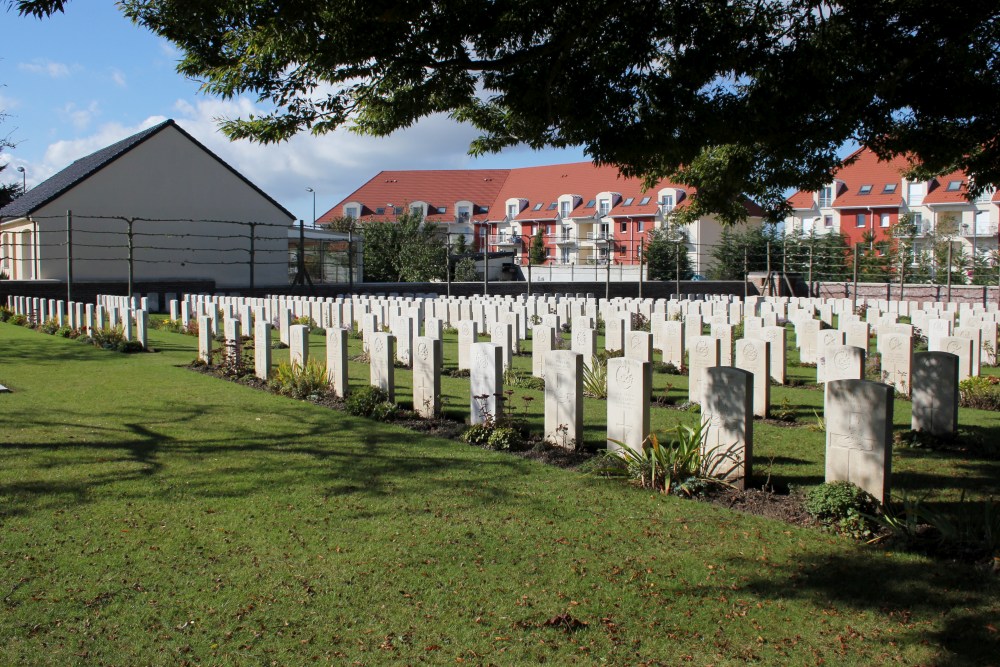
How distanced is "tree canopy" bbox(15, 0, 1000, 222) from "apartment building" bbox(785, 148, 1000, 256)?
40658 mm

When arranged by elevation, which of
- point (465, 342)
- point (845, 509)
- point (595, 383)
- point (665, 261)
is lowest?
point (845, 509)

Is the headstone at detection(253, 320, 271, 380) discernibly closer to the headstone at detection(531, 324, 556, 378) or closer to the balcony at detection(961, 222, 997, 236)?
the headstone at detection(531, 324, 556, 378)

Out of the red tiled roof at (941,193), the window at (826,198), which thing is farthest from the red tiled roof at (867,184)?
the red tiled roof at (941,193)

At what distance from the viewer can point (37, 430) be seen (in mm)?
7902

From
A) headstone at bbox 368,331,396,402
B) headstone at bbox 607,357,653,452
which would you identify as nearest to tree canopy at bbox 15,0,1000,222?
headstone at bbox 607,357,653,452

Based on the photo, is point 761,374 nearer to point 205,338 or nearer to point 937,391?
point 937,391

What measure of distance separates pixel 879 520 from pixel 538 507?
89.1 inches

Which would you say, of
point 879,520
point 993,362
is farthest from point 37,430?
point 993,362

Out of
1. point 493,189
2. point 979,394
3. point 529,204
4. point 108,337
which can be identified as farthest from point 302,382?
point 493,189

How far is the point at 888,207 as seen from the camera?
4997cm

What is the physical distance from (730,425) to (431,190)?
63309 millimetres

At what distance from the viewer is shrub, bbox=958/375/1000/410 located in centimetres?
1009

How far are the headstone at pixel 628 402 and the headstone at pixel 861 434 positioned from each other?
57.9 inches

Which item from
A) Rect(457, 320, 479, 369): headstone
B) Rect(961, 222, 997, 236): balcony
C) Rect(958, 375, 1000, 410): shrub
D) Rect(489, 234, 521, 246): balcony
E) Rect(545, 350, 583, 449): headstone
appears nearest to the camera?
Rect(545, 350, 583, 449): headstone
